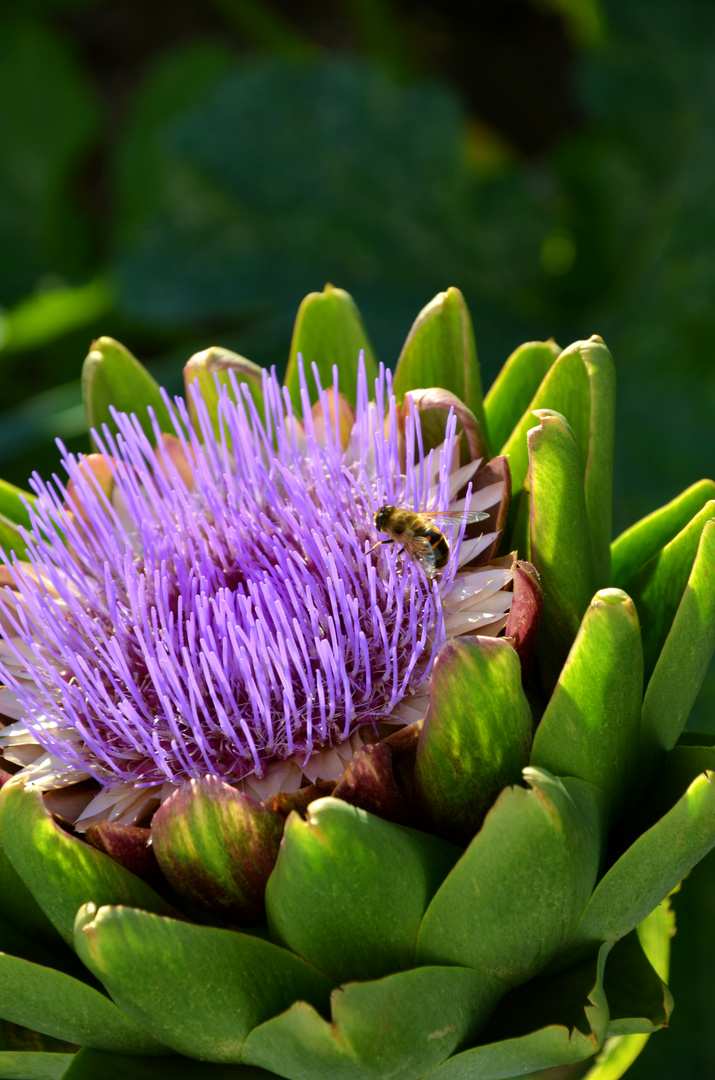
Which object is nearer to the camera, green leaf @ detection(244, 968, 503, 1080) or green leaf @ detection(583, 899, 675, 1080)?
green leaf @ detection(244, 968, 503, 1080)

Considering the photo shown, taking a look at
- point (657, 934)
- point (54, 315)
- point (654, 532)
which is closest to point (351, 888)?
point (657, 934)

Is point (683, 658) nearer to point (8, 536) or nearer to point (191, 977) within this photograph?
point (191, 977)

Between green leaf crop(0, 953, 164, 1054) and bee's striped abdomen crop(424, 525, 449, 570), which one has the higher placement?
bee's striped abdomen crop(424, 525, 449, 570)

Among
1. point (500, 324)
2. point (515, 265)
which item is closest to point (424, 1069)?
point (500, 324)

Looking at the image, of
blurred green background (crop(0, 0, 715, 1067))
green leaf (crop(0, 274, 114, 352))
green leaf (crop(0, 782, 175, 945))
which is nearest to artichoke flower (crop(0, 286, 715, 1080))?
green leaf (crop(0, 782, 175, 945))

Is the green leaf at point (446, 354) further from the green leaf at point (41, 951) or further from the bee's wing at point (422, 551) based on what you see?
the green leaf at point (41, 951)

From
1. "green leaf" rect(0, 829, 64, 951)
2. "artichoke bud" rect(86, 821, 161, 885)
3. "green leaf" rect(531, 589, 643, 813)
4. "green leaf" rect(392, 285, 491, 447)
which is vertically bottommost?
"green leaf" rect(0, 829, 64, 951)

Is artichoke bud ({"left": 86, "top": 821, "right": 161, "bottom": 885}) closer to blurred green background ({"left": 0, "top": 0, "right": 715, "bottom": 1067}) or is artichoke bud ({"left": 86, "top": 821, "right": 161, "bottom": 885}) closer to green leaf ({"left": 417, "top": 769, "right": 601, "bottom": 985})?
green leaf ({"left": 417, "top": 769, "right": 601, "bottom": 985})
